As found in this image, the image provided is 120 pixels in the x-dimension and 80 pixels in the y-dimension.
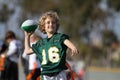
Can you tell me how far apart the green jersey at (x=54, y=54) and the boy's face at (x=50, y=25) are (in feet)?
0.28

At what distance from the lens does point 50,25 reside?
22.4 feet

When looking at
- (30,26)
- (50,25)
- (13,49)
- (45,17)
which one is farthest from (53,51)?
(13,49)

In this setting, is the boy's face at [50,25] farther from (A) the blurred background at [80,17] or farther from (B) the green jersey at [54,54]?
(A) the blurred background at [80,17]

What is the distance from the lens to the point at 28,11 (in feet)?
180

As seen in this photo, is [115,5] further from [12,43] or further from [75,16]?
[12,43]

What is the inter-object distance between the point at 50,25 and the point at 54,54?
14.6 inches

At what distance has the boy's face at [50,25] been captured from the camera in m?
6.82

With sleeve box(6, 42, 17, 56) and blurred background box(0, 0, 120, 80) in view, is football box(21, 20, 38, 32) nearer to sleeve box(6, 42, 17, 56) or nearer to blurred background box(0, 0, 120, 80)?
sleeve box(6, 42, 17, 56)

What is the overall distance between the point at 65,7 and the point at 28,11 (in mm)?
4503

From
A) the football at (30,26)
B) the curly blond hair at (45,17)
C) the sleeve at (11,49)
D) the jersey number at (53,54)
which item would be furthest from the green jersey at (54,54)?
the sleeve at (11,49)

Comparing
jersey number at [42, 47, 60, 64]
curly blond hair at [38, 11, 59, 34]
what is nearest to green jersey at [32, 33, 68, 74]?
jersey number at [42, 47, 60, 64]

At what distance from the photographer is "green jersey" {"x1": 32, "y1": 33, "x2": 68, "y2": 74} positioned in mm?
6844

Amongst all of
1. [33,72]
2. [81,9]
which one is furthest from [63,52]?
[81,9]

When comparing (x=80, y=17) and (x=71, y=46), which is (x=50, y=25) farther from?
(x=80, y=17)
